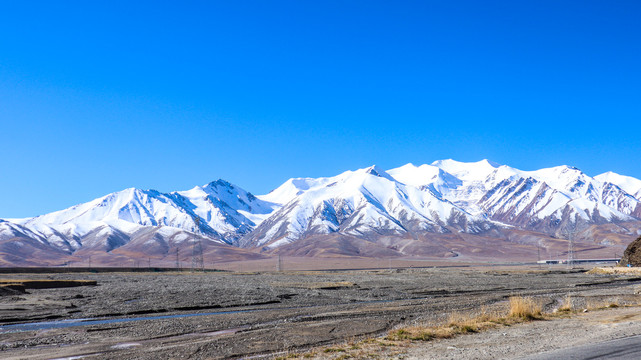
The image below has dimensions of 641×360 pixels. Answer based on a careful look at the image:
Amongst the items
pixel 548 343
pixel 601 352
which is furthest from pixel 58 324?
pixel 601 352

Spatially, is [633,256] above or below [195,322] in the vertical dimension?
below

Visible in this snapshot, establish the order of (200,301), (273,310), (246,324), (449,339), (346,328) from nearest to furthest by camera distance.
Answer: (449,339), (346,328), (246,324), (273,310), (200,301)

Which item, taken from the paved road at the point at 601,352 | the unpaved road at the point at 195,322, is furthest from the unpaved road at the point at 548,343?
the unpaved road at the point at 195,322

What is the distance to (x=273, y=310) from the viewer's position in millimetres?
40938

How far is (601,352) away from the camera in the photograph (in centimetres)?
1797

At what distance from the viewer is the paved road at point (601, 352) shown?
17.2m

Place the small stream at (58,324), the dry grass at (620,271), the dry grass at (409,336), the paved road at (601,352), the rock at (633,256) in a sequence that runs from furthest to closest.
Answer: the rock at (633,256), the dry grass at (620,271), the small stream at (58,324), the dry grass at (409,336), the paved road at (601,352)


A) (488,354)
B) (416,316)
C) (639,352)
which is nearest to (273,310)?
(416,316)

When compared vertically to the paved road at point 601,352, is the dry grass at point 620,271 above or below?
below

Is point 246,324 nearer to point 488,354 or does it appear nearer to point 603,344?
point 488,354

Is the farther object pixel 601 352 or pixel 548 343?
pixel 548 343

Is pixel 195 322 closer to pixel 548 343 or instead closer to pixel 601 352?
pixel 548 343

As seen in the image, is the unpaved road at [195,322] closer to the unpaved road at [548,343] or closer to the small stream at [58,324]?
the small stream at [58,324]

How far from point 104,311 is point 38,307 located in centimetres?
639
